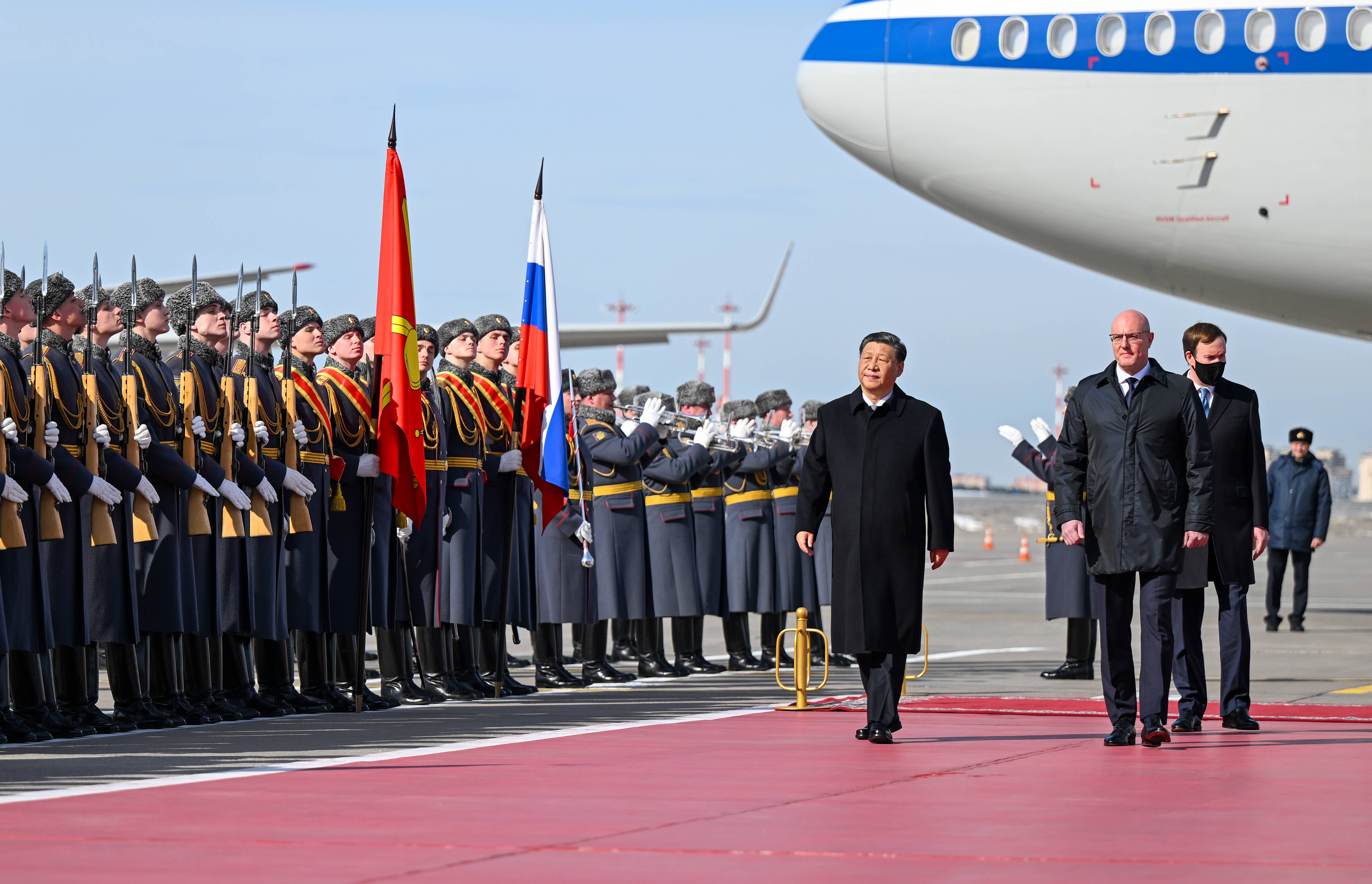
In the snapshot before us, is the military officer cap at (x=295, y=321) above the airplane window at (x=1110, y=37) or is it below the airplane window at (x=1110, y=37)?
below

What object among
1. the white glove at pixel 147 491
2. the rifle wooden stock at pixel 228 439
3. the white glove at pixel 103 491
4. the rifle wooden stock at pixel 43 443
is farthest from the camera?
the rifle wooden stock at pixel 228 439

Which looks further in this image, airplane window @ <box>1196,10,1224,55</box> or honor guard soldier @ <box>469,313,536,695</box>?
airplane window @ <box>1196,10,1224,55</box>

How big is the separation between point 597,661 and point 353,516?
245cm

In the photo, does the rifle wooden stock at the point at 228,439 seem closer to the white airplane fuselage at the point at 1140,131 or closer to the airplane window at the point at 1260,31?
the white airplane fuselage at the point at 1140,131

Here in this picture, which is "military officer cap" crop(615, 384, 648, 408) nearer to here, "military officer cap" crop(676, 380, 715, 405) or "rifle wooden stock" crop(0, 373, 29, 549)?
"military officer cap" crop(676, 380, 715, 405)

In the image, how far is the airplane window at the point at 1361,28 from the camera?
11.4m

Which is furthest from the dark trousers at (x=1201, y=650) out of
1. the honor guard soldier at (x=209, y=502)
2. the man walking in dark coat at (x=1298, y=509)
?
the man walking in dark coat at (x=1298, y=509)

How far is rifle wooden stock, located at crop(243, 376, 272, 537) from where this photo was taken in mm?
9398

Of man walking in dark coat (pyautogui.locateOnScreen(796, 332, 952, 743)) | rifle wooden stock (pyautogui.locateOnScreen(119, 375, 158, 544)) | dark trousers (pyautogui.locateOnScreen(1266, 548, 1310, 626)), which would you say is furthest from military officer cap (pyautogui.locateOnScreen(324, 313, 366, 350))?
dark trousers (pyautogui.locateOnScreen(1266, 548, 1310, 626))

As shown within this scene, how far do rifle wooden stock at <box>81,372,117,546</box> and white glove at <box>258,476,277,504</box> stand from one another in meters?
0.85

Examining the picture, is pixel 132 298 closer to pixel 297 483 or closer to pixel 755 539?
pixel 297 483

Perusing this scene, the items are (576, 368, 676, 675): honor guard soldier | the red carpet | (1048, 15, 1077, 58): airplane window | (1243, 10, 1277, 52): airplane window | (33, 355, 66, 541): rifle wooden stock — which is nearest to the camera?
the red carpet

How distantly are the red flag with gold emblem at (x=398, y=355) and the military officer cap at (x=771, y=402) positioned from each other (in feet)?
17.9

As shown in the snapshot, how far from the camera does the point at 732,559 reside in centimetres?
1395
